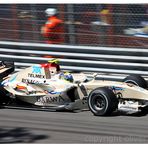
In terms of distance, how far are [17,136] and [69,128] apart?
93 cm

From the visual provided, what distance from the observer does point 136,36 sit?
1207cm

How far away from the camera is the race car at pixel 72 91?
378 inches

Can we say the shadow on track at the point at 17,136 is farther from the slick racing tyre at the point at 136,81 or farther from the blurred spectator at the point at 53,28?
the blurred spectator at the point at 53,28

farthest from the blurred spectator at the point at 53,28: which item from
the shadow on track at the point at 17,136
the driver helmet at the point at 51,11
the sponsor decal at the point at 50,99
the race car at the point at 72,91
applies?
the shadow on track at the point at 17,136

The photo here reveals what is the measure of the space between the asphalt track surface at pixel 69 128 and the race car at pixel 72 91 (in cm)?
18

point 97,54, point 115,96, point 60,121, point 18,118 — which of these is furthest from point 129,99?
point 97,54

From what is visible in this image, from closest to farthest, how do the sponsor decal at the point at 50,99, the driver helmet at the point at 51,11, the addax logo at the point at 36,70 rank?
the sponsor decal at the point at 50,99, the addax logo at the point at 36,70, the driver helmet at the point at 51,11

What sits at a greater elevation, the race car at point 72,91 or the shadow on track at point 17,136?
the race car at point 72,91

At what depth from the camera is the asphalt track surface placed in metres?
8.05

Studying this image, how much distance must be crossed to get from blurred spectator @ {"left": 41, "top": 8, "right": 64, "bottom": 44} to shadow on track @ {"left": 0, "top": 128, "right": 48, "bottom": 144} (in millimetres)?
4626

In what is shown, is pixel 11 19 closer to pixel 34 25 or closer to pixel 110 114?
pixel 34 25

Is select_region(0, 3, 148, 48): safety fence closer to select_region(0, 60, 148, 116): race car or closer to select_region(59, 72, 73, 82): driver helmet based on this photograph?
select_region(0, 60, 148, 116): race car

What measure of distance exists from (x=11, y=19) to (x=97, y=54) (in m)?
2.50

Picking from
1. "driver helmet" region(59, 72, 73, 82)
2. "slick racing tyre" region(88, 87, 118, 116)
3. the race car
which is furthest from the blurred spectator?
"slick racing tyre" region(88, 87, 118, 116)
